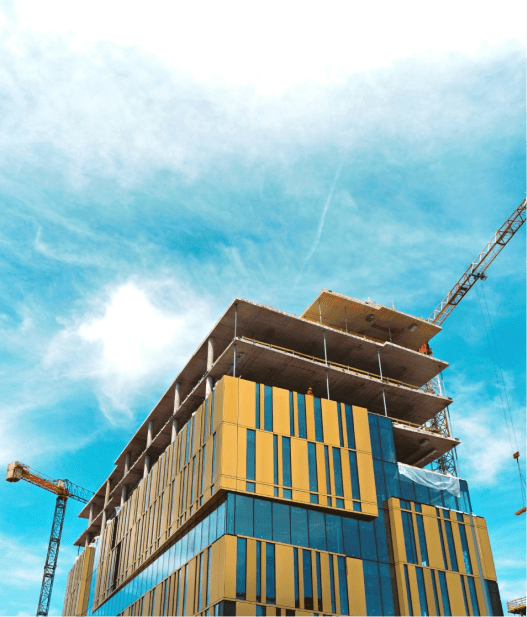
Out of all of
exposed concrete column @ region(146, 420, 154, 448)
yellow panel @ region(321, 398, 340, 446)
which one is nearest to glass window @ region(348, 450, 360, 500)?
yellow panel @ region(321, 398, 340, 446)

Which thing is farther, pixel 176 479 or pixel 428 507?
pixel 176 479

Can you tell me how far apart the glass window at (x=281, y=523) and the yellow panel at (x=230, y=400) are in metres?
7.45

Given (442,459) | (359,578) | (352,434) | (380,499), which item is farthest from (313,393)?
(442,459)

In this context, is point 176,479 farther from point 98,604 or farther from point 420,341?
point 420,341

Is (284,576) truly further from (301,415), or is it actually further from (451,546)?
(451,546)

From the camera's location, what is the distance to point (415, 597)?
50406mm

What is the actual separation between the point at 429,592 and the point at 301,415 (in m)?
16.8

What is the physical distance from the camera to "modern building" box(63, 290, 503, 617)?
4797 centimetres

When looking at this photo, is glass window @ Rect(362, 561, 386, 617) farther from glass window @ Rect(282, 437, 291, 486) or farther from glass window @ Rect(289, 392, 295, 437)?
glass window @ Rect(289, 392, 295, 437)

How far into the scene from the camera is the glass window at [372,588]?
48.3 meters

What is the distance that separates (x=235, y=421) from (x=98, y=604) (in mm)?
37572

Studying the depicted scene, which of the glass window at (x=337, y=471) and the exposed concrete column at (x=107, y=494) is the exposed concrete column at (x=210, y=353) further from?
the exposed concrete column at (x=107, y=494)

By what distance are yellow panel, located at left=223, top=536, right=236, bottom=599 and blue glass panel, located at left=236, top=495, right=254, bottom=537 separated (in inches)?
38.6

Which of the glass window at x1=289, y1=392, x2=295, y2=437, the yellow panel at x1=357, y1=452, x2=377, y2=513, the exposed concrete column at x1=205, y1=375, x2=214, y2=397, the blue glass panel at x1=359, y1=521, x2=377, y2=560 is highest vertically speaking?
the exposed concrete column at x1=205, y1=375, x2=214, y2=397
